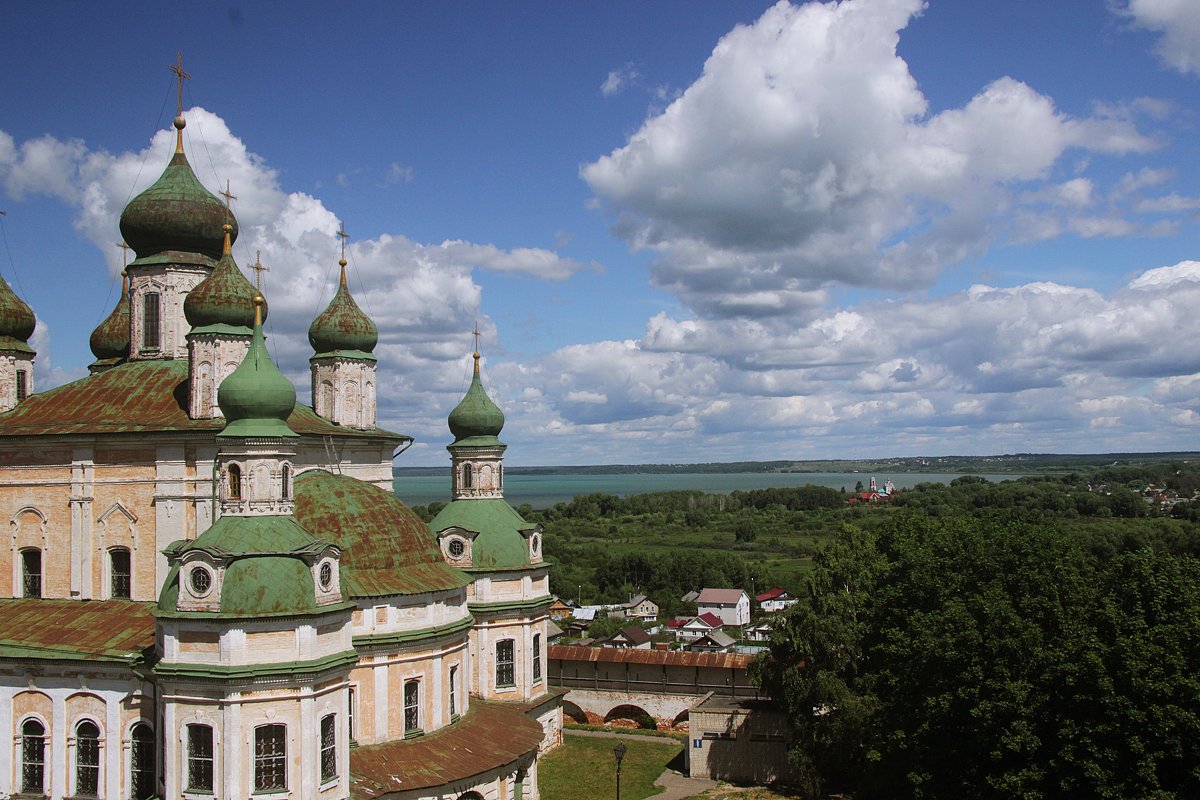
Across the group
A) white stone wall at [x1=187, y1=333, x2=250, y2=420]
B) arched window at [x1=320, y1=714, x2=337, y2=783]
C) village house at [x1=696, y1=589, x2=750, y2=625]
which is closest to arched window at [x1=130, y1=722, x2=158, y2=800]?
arched window at [x1=320, y1=714, x2=337, y2=783]

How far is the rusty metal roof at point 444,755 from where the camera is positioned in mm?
21312

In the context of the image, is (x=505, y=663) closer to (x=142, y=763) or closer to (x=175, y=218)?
(x=142, y=763)

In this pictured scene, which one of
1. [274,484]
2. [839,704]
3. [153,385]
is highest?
[153,385]

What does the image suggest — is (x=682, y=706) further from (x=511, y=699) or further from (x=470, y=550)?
(x=470, y=550)

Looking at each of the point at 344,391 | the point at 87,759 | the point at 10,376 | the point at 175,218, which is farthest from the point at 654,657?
the point at 10,376

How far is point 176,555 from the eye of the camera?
62.4 feet

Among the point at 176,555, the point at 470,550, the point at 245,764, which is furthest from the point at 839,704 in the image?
the point at 176,555

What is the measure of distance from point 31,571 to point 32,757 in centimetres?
501

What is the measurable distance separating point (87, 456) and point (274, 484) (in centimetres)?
731

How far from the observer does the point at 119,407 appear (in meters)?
25.1

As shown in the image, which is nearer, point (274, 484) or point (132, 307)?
point (274, 484)

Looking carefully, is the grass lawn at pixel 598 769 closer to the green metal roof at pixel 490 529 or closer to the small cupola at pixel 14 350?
the green metal roof at pixel 490 529

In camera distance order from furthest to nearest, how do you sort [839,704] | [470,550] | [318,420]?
[470,550], [318,420], [839,704]

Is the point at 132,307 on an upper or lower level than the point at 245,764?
upper
